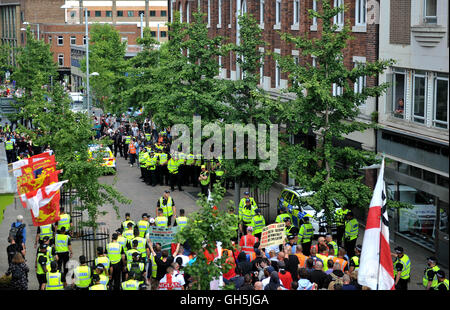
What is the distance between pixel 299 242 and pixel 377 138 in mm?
6740

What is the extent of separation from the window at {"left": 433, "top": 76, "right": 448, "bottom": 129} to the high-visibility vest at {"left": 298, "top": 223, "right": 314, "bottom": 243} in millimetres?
5254

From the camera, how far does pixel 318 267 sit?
1738 cm

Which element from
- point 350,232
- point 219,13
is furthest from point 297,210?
point 219,13

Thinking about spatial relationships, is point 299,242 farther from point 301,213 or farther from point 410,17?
point 410,17

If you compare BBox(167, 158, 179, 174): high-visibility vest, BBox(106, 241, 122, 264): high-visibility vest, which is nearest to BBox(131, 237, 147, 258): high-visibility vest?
BBox(106, 241, 122, 264): high-visibility vest

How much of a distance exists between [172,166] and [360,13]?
35.8 ft

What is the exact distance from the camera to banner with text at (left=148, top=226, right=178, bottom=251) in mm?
20562

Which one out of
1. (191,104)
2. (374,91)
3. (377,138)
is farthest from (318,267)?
(191,104)

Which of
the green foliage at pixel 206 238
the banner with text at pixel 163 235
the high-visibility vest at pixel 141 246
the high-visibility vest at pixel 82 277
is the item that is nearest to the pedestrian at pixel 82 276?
the high-visibility vest at pixel 82 277

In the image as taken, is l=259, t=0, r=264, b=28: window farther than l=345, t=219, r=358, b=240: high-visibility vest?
Yes

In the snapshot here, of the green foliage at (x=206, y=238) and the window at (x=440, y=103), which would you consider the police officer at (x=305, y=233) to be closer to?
the window at (x=440, y=103)

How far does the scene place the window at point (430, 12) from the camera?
2383cm

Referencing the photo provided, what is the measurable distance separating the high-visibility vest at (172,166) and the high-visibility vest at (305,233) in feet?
45.1

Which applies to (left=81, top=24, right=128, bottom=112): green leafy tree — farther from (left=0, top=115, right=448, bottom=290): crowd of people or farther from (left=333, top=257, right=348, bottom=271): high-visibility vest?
(left=333, top=257, right=348, bottom=271): high-visibility vest
